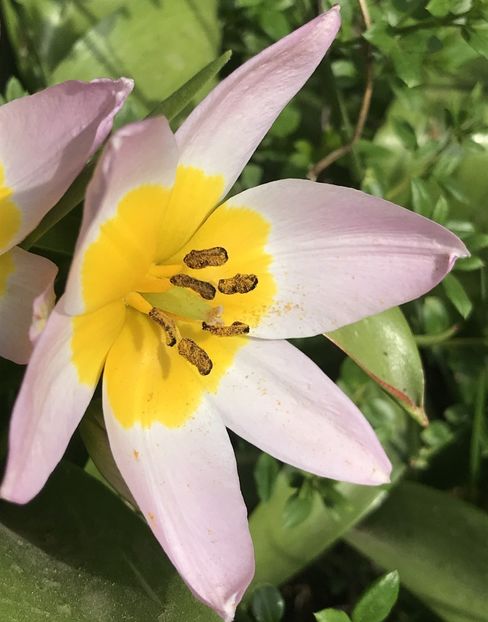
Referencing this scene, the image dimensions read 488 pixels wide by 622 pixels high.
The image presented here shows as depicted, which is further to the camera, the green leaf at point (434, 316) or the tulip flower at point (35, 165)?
the green leaf at point (434, 316)

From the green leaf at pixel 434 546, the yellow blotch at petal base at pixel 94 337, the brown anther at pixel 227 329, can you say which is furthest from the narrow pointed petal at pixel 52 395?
the green leaf at pixel 434 546

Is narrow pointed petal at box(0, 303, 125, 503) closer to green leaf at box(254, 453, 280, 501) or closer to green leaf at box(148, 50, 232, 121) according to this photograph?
green leaf at box(148, 50, 232, 121)

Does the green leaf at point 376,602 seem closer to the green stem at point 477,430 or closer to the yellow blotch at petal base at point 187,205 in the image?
the green stem at point 477,430

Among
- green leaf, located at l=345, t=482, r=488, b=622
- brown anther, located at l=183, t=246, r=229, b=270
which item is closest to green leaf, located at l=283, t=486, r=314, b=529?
green leaf, located at l=345, t=482, r=488, b=622

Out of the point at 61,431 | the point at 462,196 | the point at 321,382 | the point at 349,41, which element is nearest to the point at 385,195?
the point at 462,196

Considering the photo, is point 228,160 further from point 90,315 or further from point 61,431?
point 61,431

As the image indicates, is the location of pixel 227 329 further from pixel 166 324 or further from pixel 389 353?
pixel 389 353
